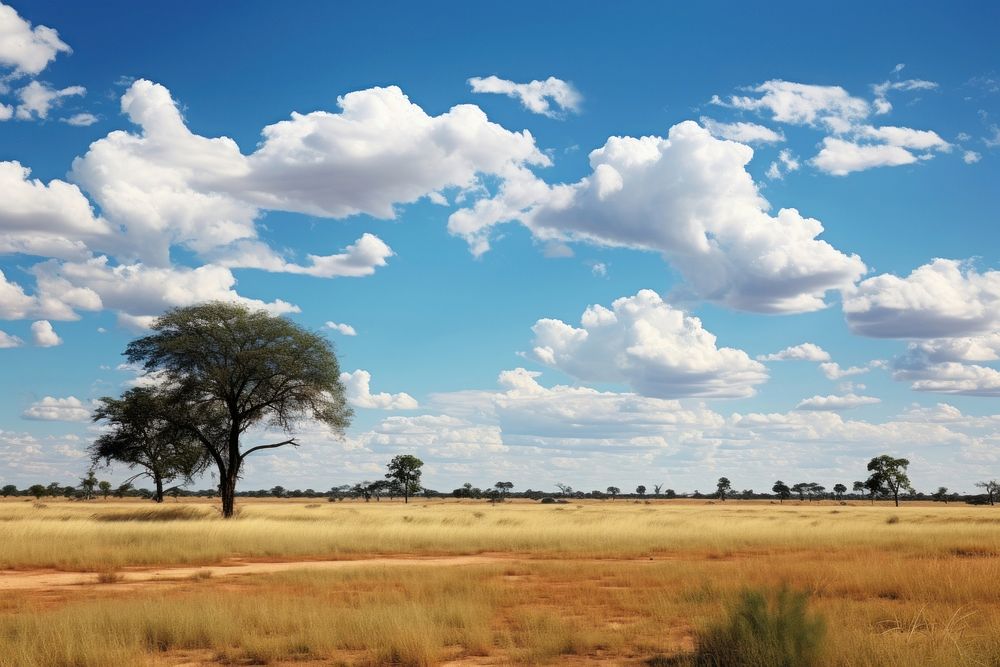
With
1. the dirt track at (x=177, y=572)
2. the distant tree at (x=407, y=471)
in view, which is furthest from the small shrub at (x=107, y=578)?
the distant tree at (x=407, y=471)

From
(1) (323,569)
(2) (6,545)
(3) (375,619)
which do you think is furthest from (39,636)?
(2) (6,545)

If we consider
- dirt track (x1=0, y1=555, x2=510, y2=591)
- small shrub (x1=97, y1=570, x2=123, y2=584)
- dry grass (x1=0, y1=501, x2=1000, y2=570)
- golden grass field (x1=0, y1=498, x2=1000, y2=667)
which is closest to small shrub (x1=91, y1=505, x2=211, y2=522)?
dry grass (x1=0, y1=501, x2=1000, y2=570)

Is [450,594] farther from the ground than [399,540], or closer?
farther from the ground

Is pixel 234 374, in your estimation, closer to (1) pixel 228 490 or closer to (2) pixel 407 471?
(1) pixel 228 490

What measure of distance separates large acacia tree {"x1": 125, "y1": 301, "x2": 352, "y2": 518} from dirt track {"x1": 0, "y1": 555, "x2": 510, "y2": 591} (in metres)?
21.5

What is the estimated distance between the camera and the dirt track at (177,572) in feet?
75.9

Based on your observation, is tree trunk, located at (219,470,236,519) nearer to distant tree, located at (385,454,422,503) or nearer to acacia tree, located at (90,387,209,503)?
acacia tree, located at (90,387,209,503)

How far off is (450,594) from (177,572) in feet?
35.6

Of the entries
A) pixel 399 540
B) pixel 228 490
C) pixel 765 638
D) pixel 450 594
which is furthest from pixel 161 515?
pixel 765 638

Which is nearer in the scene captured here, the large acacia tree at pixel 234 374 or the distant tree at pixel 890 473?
the large acacia tree at pixel 234 374

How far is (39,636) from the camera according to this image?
1330 cm

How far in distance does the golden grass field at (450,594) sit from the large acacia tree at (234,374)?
38.9ft

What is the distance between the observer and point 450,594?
782 inches

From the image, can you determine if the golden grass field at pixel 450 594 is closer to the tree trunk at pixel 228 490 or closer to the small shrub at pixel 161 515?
the small shrub at pixel 161 515
